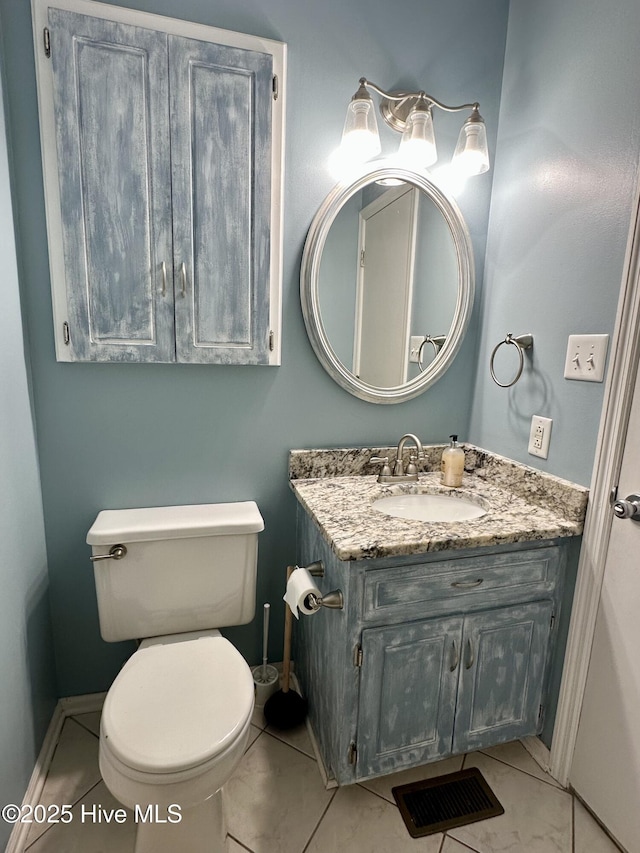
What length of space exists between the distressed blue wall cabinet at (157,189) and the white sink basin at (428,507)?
2.27 feet

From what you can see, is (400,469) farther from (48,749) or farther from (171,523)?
(48,749)

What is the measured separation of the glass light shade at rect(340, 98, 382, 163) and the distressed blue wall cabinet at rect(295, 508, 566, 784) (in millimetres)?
1189

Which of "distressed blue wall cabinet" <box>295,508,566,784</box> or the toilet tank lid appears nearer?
"distressed blue wall cabinet" <box>295,508,566,784</box>

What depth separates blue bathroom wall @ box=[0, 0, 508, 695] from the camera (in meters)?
1.36

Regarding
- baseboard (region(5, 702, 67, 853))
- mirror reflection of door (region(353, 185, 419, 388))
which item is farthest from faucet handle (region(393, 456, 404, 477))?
baseboard (region(5, 702, 67, 853))

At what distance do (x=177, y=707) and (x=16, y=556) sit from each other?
58cm

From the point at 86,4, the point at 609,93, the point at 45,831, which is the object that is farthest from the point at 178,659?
the point at 609,93

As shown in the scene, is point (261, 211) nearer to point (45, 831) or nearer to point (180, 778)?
point (180, 778)

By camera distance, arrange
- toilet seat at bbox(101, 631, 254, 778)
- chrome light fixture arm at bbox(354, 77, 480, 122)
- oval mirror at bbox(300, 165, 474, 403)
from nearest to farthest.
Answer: toilet seat at bbox(101, 631, 254, 778) < chrome light fixture arm at bbox(354, 77, 480, 122) < oval mirror at bbox(300, 165, 474, 403)

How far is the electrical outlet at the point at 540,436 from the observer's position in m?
1.40

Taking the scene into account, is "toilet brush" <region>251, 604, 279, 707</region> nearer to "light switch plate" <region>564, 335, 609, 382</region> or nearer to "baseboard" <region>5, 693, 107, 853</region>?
"baseboard" <region>5, 693, 107, 853</region>

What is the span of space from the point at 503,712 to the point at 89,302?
A: 1.72 meters

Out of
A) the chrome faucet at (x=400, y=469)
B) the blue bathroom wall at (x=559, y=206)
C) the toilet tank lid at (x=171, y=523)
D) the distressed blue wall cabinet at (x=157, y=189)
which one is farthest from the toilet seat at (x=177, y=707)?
the blue bathroom wall at (x=559, y=206)

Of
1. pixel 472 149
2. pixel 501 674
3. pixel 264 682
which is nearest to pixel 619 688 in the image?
pixel 501 674
